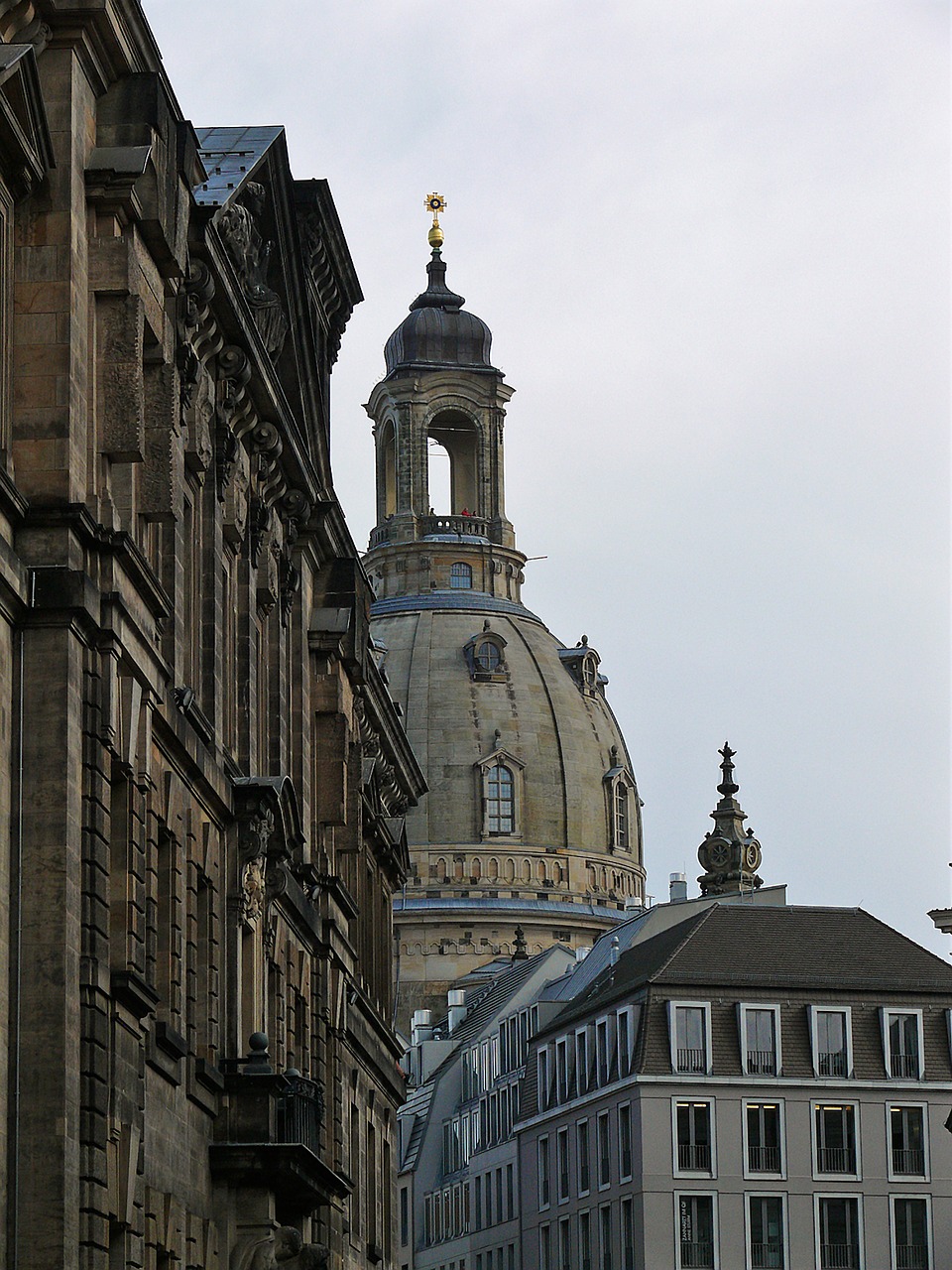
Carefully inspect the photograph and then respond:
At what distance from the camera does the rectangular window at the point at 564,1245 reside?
362ft

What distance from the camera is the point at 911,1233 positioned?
104m

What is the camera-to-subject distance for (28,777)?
113 ft

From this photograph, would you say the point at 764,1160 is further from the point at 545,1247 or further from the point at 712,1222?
the point at 545,1247

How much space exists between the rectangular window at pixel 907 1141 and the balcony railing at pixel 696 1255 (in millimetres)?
7012

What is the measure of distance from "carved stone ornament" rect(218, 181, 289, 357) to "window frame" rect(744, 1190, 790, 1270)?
177ft

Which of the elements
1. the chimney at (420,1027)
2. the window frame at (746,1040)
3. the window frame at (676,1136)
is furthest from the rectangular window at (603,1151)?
the chimney at (420,1027)

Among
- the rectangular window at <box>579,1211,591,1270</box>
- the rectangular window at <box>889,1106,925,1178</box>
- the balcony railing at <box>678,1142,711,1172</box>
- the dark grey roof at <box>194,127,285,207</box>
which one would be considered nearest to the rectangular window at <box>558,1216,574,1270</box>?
the rectangular window at <box>579,1211,591,1270</box>

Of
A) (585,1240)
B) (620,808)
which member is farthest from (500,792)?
(585,1240)

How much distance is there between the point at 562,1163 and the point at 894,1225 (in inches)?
565

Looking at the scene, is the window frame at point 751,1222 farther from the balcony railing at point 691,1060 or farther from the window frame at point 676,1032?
the balcony railing at point 691,1060

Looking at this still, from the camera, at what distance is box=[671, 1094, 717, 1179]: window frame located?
102750mm

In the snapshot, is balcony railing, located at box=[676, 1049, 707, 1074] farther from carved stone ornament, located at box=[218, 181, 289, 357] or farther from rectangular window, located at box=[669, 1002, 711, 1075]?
carved stone ornament, located at box=[218, 181, 289, 357]

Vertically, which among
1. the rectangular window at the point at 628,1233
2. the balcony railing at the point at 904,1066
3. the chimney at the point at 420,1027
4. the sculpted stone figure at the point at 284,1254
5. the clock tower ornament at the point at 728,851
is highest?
the clock tower ornament at the point at 728,851

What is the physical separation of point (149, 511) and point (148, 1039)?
6767 millimetres
